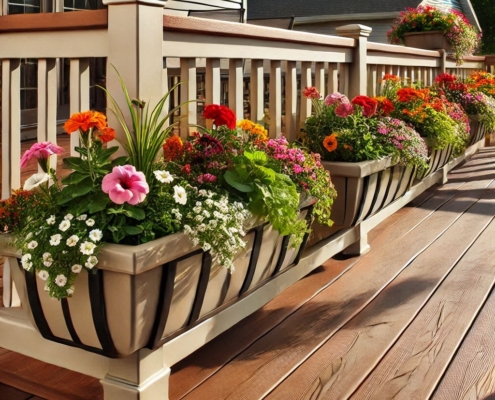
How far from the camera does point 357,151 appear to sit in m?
3.02

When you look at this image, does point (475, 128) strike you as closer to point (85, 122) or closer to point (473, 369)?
point (473, 369)

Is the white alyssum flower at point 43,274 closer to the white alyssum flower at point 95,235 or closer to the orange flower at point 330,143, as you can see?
the white alyssum flower at point 95,235

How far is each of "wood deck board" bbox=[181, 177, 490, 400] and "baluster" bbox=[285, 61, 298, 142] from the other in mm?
721

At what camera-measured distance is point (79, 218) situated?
61.5 inches

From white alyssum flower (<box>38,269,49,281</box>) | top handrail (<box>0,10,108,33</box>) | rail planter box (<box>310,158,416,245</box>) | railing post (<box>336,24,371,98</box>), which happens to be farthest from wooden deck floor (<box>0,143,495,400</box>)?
top handrail (<box>0,10,108,33</box>)

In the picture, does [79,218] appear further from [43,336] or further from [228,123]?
[228,123]

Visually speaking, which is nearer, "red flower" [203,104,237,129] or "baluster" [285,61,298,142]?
"red flower" [203,104,237,129]

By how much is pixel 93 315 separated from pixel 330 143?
166 cm

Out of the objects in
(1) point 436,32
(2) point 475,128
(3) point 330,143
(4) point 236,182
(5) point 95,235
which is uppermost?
(1) point 436,32

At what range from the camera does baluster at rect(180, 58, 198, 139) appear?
7.09ft

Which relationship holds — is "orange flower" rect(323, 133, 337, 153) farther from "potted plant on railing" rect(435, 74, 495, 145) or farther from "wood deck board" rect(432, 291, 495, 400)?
"potted plant on railing" rect(435, 74, 495, 145)

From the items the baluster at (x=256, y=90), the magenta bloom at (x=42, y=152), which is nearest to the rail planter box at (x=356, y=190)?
the baluster at (x=256, y=90)

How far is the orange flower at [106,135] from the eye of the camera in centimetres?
175

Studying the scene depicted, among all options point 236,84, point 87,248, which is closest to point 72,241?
point 87,248
